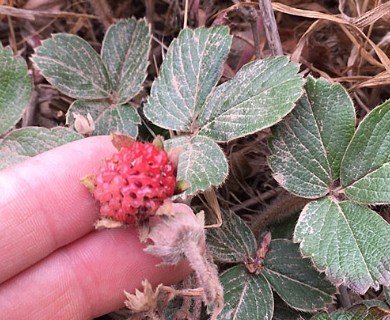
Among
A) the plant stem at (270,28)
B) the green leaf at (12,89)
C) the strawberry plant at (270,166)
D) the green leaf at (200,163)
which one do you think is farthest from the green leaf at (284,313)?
the green leaf at (12,89)

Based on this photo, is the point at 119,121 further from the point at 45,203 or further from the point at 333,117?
the point at 333,117

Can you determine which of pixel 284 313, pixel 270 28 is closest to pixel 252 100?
pixel 270 28

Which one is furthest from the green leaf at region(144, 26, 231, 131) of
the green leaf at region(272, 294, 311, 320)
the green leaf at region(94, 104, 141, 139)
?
the green leaf at region(272, 294, 311, 320)

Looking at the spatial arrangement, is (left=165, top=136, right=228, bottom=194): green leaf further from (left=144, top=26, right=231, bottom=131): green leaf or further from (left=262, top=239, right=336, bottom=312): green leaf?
(left=262, top=239, right=336, bottom=312): green leaf

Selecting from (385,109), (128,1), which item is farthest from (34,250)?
(128,1)

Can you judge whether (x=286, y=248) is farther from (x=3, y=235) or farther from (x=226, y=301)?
(x=3, y=235)

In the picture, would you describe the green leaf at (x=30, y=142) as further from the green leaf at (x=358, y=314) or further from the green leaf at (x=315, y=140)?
the green leaf at (x=358, y=314)

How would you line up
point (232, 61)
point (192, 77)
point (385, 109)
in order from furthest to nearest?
point (232, 61)
point (192, 77)
point (385, 109)
